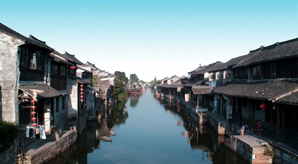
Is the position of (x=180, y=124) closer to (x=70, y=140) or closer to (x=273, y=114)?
(x=273, y=114)

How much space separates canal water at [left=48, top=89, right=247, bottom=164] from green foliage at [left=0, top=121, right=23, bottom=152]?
12.5 feet

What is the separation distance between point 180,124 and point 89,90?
13.8m

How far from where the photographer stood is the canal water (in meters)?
15.9

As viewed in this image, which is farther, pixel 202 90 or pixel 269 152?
pixel 202 90

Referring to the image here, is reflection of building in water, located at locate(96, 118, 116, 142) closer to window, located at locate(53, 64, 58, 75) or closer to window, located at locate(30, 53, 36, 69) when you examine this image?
window, located at locate(53, 64, 58, 75)

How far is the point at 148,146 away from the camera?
19.4m

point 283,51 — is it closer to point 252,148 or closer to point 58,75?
point 252,148

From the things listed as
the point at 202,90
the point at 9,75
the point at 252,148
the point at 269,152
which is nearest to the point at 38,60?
the point at 9,75

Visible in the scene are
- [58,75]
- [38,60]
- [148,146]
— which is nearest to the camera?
[38,60]

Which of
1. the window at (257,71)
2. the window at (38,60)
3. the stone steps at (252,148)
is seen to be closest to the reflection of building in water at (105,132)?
the window at (38,60)

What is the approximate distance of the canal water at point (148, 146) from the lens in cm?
1594

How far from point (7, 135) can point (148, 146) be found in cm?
1190

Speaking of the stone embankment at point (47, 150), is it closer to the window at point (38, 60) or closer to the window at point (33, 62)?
the window at point (33, 62)

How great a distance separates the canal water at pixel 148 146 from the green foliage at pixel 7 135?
3822 millimetres
